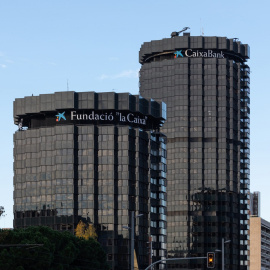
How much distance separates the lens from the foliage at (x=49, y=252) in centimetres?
12400

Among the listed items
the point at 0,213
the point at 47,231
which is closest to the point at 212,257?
the point at 0,213

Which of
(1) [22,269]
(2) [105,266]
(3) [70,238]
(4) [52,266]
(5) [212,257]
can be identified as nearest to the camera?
(5) [212,257]

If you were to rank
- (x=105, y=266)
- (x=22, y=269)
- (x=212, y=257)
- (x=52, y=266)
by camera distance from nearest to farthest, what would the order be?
1. (x=212, y=257)
2. (x=22, y=269)
3. (x=52, y=266)
4. (x=105, y=266)

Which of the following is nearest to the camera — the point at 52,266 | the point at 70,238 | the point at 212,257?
the point at 212,257

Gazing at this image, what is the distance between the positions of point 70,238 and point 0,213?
157ft

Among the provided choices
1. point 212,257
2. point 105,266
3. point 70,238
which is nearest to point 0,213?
point 212,257

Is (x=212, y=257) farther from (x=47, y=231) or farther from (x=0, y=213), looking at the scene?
(x=47, y=231)

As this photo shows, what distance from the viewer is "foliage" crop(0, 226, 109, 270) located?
124000mm

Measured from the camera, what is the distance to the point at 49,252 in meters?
127

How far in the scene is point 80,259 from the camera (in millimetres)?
146250

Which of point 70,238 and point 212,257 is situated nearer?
point 212,257

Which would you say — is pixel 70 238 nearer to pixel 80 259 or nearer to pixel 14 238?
pixel 80 259

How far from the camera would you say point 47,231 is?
453 ft

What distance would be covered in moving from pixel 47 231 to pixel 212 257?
175 ft
